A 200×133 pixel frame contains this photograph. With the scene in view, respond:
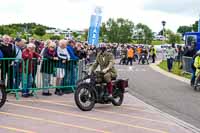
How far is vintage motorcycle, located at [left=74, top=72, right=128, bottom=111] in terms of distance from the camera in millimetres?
11625

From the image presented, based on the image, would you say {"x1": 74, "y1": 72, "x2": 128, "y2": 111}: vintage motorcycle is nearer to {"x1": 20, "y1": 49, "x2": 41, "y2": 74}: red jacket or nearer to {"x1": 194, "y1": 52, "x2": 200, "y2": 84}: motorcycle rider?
{"x1": 20, "y1": 49, "x2": 41, "y2": 74}: red jacket

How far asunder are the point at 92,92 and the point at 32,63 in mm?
2760

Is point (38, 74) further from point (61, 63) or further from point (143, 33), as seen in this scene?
point (143, 33)

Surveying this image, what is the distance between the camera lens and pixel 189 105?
1362cm

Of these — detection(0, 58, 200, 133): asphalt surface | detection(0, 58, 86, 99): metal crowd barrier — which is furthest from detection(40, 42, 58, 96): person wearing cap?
detection(0, 58, 200, 133): asphalt surface

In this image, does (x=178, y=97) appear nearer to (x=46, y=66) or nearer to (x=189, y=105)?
(x=189, y=105)

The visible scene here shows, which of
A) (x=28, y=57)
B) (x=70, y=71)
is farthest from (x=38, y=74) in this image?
(x=70, y=71)

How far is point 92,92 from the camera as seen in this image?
11727 mm

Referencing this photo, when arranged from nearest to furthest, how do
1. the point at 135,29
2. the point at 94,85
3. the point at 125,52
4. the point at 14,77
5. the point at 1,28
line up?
1. the point at 94,85
2. the point at 14,77
3. the point at 125,52
4. the point at 1,28
5. the point at 135,29

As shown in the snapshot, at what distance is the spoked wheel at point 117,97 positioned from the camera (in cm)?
1270

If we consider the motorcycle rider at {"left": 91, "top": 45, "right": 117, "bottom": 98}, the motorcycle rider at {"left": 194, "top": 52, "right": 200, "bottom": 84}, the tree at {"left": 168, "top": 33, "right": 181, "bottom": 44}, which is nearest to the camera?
the motorcycle rider at {"left": 91, "top": 45, "right": 117, "bottom": 98}

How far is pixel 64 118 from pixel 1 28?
47.8 meters

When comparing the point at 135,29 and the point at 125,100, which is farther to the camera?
the point at 135,29

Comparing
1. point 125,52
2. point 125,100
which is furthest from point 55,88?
point 125,52
